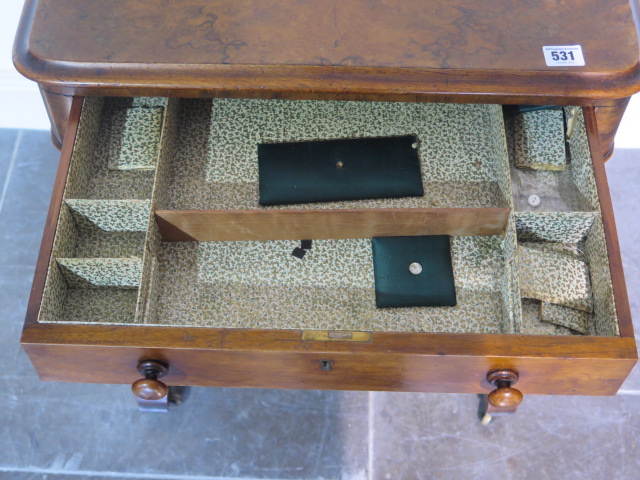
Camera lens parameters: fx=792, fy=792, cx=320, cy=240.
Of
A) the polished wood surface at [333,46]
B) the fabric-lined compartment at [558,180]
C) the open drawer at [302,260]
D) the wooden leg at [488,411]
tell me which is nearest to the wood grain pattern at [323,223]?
the open drawer at [302,260]

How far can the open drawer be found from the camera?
4.13 ft

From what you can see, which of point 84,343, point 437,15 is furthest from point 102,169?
point 437,15

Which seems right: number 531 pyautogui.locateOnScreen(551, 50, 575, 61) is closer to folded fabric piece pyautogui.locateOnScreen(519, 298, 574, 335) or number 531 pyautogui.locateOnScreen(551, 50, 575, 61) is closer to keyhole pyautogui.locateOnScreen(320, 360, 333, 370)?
folded fabric piece pyautogui.locateOnScreen(519, 298, 574, 335)

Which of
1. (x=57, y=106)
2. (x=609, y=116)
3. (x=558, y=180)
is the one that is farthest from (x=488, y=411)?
(x=57, y=106)

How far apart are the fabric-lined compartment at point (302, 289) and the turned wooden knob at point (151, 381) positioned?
0.17 meters

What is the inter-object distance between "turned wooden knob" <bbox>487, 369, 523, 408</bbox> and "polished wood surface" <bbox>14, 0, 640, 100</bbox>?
0.46 meters

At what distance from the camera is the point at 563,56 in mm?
1332

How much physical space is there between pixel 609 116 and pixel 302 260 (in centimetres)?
64

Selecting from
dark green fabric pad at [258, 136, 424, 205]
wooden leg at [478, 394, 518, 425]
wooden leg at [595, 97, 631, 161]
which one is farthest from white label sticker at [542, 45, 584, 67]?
wooden leg at [478, 394, 518, 425]

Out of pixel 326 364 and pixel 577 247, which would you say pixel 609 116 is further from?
pixel 326 364

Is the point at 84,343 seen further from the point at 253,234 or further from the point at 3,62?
the point at 3,62

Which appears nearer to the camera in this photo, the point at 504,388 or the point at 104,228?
the point at 504,388

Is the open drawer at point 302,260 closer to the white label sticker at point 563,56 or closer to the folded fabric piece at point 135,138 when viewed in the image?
the folded fabric piece at point 135,138

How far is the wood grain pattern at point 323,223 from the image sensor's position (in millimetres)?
1463
